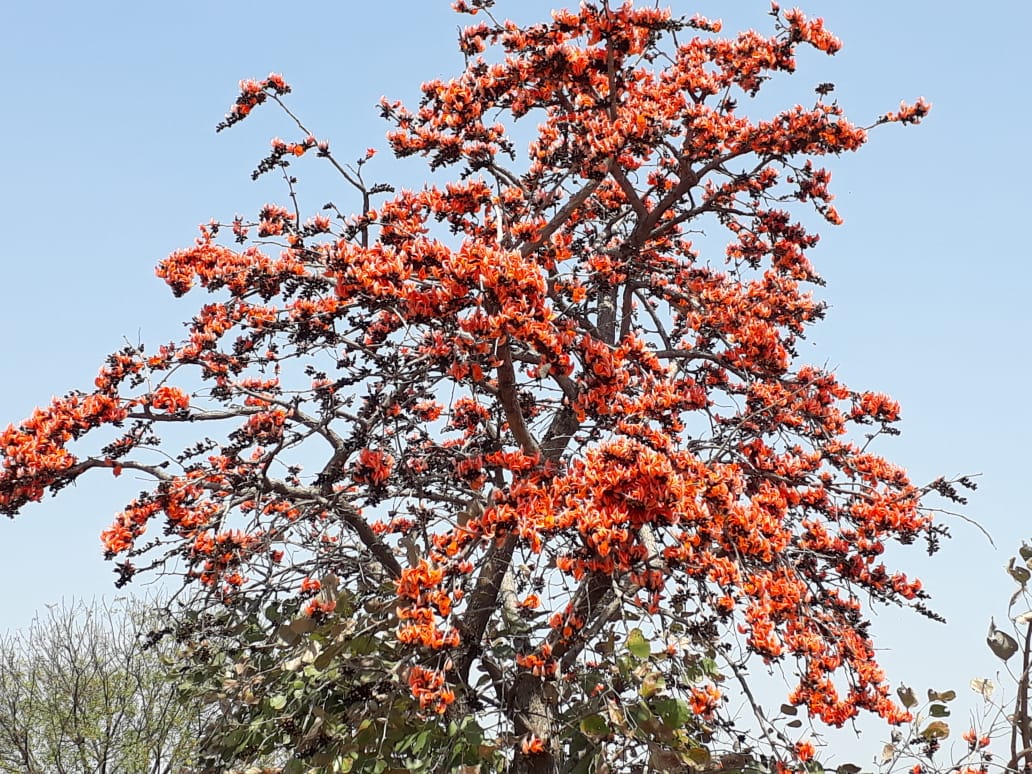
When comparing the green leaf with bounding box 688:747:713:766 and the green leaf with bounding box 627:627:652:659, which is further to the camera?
the green leaf with bounding box 627:627:652:659

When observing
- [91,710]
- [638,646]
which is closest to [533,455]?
[638,646]

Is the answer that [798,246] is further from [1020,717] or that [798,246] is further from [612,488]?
[1020,717]

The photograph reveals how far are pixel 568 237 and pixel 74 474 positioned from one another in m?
3.87

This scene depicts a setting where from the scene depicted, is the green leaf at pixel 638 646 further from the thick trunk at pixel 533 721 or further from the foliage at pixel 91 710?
the foliage at pixel 91 710

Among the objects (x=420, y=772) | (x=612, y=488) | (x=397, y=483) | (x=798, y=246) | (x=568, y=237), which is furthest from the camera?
(x=798, y=246)

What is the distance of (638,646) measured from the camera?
561cm

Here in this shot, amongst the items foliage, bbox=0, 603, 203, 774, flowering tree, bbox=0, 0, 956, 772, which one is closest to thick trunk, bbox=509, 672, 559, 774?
flowering tree, bbox=0, 0, 956, 772

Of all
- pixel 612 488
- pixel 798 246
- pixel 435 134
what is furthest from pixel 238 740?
pixel 798 246

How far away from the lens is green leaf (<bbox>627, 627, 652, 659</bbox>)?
5605 mm

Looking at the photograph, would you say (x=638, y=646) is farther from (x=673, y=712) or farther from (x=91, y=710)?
(x=91, y=710)

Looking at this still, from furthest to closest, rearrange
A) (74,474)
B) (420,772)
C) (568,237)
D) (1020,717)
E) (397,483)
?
(568,237)
(397,483)
(74,474)
(420,772)
(1020,717)

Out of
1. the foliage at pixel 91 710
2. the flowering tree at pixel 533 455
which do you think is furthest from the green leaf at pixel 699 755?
the foliage at pixel 91 710

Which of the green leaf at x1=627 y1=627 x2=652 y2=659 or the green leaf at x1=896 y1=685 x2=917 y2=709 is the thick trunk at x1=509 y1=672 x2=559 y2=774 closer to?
the green leaf at x1=627 y1=627 x2=652 y2=659

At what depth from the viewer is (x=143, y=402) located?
6.73 metres
